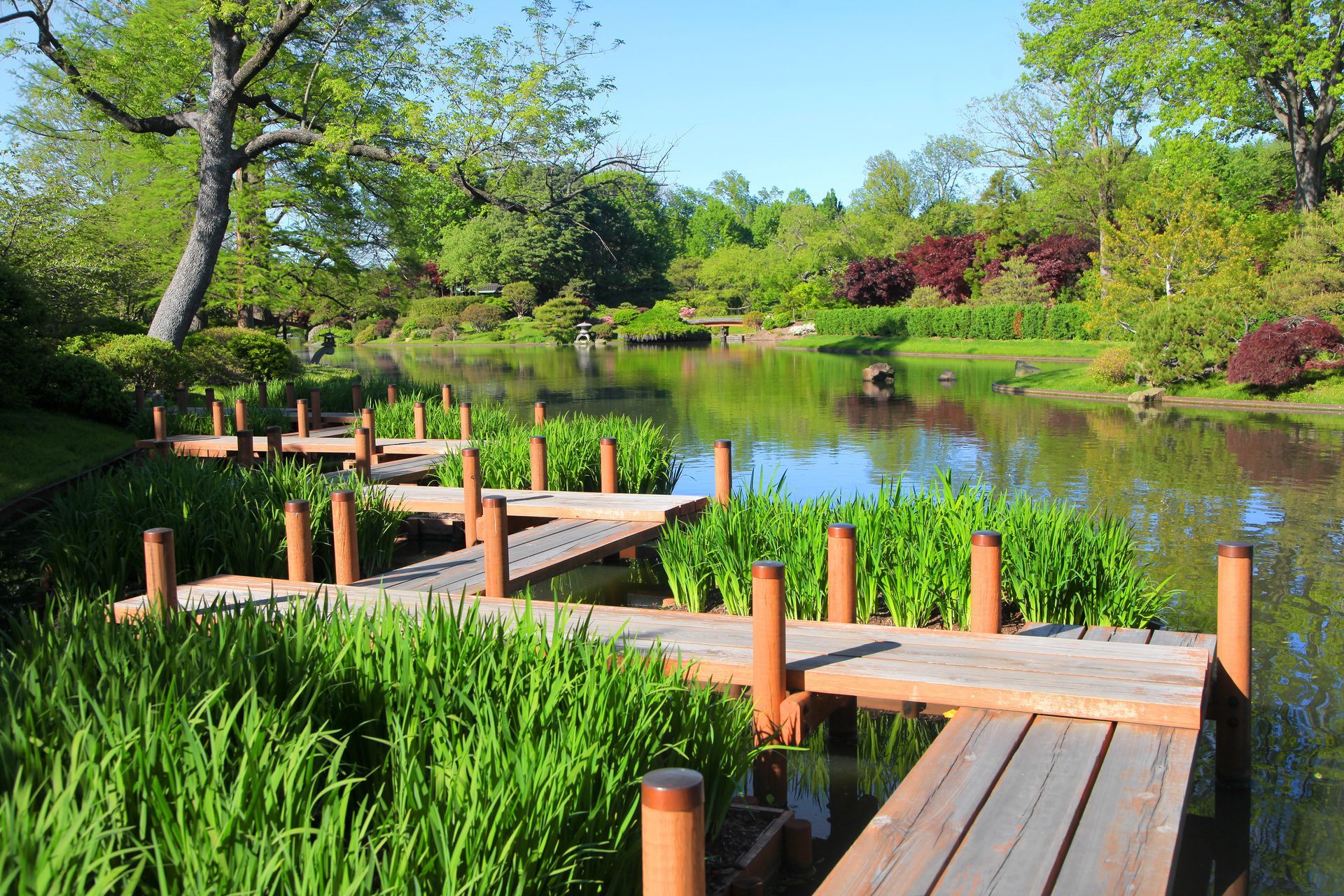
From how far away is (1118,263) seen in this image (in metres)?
28.2

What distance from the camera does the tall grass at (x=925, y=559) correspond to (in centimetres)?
659

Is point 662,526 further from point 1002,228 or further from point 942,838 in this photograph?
point 1002,228

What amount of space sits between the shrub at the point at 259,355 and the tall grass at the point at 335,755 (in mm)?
20089

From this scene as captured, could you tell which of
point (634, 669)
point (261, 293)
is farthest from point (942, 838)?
point (261, 293)

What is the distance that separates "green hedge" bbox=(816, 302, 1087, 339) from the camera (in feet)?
135

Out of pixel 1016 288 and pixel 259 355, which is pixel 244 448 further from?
pixel 1016 288

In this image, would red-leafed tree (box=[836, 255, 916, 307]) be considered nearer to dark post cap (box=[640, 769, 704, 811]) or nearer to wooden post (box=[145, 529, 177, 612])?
wooden post (box=[145, 529, 177, 612])

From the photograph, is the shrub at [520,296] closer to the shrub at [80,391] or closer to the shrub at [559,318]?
the shrub at [559,318]

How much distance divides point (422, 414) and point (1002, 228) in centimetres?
4231

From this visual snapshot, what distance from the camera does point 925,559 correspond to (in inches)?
259

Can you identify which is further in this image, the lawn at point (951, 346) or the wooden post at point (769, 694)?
the lawn at point (951, 346)

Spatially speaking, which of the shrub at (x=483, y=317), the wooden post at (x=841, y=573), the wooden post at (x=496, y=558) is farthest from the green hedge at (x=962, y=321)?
the wooden post at (x=496, y=558)

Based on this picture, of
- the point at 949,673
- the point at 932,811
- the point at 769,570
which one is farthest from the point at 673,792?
the point at 949,673

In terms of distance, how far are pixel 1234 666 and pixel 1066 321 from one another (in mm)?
38384
